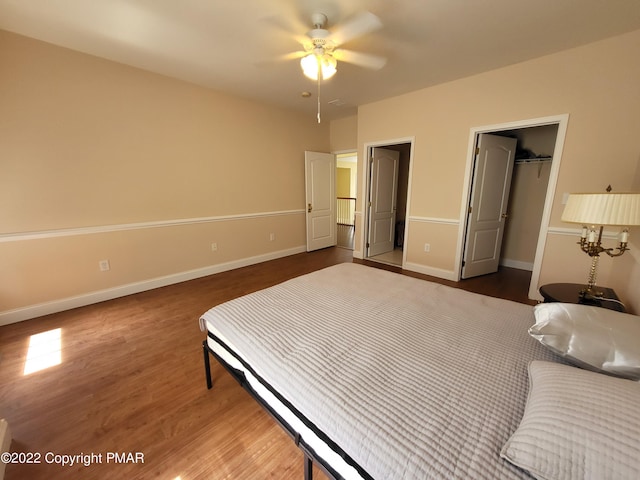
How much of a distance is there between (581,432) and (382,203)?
4073 mm

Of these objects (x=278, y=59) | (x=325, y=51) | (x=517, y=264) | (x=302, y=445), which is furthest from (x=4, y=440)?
(x=517, y=264)

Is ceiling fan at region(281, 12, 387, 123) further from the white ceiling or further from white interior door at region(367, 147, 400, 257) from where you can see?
white interior door at region(367, 147, 400, 257)

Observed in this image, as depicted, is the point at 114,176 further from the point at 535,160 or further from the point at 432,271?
the point at 535,160

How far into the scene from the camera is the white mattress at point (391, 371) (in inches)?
27.4

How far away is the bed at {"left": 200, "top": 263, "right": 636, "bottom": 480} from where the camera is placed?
0.70 m

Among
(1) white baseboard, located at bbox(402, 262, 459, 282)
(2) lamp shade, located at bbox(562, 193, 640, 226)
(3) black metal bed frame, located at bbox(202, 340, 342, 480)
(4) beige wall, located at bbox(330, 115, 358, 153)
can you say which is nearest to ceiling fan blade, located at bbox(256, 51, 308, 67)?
(4) beige wall, located at bbox(330, 115, 358, 153)

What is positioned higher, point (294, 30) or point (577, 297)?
point (294, 30)

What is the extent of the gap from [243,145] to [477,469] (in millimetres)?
4007

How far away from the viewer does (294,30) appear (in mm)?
2021

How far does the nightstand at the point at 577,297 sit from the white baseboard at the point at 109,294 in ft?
11.9

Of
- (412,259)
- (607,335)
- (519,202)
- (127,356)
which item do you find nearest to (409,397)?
(607,335)

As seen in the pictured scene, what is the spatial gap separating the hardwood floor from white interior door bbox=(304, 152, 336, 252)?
2844 millimetres

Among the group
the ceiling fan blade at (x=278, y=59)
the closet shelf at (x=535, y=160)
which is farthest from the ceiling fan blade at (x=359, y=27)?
the closet shelf at (x=535, y=160)

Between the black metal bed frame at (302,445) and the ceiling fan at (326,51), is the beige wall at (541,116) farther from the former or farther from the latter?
the black metal bed frame at (302,445)
